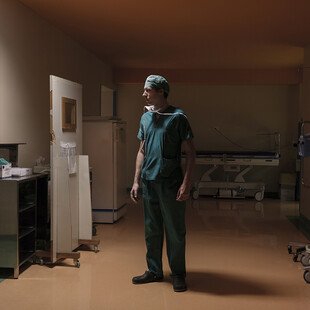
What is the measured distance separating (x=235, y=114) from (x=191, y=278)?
581 cm

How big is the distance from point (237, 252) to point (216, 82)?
495 cm

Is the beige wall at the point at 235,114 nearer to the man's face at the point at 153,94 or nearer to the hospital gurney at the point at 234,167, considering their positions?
the hospital gurney at the point at 234,167

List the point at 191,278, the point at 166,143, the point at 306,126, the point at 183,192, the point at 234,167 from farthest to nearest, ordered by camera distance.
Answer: the point at 234,167
the point at 306,126
the point at 191,278
the point at 166,143
the point at 183,192

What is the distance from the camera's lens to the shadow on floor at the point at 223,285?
10.9 ft

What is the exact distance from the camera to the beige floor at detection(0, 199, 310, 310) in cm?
310

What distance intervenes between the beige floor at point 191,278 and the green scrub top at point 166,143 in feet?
2.87

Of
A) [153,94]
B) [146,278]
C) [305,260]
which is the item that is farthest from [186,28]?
[146,278]

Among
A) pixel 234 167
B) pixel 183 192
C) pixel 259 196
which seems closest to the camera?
pixel 183 192

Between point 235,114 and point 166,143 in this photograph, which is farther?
point 235,114

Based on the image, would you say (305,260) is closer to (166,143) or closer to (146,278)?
(146,278)

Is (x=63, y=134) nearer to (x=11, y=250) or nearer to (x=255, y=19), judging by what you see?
(x=11, y=250)

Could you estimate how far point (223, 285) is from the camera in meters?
3.48

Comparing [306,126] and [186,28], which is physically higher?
[186,28]

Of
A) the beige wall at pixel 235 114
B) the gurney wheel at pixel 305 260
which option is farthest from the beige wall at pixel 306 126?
the beige wall at pixel 235 114
